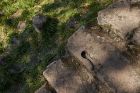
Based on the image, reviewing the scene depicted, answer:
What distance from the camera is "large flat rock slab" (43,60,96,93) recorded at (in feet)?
20.5

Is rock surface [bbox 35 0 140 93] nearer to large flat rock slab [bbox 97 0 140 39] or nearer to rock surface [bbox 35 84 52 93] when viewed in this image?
large flat rock slab [bbox 97 0 140 39]

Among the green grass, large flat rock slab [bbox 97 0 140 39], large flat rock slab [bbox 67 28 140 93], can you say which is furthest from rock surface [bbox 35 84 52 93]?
large flat rock slab [bbox 97 0 140 39]

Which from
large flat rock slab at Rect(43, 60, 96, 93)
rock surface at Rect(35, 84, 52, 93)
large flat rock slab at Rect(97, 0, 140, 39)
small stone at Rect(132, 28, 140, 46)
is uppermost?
large flat rock slab at Rect(97, 0, 140, 39)

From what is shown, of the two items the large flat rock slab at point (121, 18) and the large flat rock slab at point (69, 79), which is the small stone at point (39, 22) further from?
the large flat rock slab at point (121, 18)

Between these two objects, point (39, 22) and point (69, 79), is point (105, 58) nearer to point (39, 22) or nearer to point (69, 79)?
point (69, 79)

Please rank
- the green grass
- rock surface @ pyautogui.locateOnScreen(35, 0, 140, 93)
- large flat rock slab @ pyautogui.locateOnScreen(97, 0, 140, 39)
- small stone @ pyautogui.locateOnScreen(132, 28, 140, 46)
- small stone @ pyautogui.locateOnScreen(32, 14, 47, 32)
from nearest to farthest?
rock surface @ pyautogui.locateOnScreen(35, 0, 140, 93) → small stone @ pyautogui.locateOnScreen(132, 28, 140, 46) → large flat rock slab @ pyautogui.locateOnScreen(97, 0, 140, 39) → the green grass → small stone @ pyautogui.locateOnScreen(32, 14, 47, 32)

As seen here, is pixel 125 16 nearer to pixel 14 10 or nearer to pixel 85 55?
pixel 85 55

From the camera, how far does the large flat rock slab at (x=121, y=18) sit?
20.9ft

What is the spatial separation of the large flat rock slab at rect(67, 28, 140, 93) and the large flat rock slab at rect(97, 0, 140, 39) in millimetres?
233

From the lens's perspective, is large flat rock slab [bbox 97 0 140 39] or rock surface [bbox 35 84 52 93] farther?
rock surface [bbox 35 84 52 93]

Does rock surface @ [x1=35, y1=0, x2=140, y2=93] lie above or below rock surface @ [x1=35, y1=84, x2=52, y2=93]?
above

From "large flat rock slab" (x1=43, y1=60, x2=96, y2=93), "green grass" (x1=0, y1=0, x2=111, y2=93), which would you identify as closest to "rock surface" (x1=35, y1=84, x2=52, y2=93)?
"large flat rock slab" (x1=43, y1=60, x2=96, y2=93)

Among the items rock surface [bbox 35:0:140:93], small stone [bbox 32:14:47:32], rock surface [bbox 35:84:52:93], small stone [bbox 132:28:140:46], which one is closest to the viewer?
rock surface [bbox 35:0:140:93]

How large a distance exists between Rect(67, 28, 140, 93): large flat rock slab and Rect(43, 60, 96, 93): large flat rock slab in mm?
225
